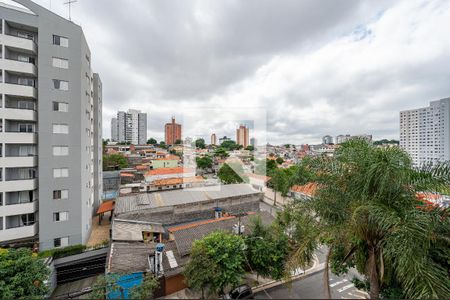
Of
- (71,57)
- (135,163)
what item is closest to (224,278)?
(71,57)

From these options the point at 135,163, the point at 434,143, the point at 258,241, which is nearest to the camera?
the point at 258,241

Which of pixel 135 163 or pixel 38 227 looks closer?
pixel 38 227

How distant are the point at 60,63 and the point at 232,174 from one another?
18.2 meters

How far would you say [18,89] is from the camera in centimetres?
1014

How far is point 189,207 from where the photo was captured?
13977 mm

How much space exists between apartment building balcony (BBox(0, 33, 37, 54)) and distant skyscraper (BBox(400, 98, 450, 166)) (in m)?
43.2

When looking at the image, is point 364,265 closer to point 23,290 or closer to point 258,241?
point 258,241

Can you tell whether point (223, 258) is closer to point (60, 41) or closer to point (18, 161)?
point (18, 161)

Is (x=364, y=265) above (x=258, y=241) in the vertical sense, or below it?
above

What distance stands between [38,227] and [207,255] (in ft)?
36.8

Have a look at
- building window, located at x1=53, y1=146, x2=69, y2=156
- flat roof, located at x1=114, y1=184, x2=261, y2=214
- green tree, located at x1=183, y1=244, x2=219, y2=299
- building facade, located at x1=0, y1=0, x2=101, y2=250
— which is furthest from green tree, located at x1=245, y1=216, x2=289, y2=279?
building window, located at x1=53, y1=146, x2=69, y2=156

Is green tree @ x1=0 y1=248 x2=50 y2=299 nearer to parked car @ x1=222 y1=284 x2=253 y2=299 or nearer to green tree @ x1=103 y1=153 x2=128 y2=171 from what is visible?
parked car @ x1=222 y1=284 x2=253 y2=299

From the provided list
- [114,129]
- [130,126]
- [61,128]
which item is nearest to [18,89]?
[61,128]

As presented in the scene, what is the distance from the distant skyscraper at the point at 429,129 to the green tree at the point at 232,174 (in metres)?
26.6
